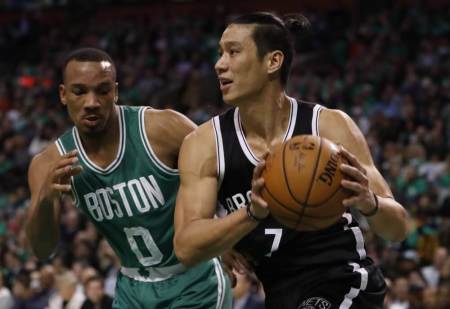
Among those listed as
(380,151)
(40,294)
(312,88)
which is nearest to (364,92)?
(312,88)

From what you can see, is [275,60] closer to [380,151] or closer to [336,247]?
[336,247]

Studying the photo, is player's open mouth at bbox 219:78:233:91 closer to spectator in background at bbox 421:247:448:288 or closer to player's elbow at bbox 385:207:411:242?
player's elbow at bbox 385:207:411:242

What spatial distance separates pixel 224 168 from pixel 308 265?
58 centimetres

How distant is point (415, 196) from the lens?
11.8 m

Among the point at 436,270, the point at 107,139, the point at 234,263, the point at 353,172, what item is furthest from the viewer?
the point at 436,270

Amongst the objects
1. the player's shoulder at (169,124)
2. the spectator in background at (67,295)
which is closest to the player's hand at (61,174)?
the player's shoulder at (169,124)

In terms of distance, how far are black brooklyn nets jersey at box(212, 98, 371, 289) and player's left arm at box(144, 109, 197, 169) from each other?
1.97ft

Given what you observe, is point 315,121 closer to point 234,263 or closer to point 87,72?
point 234,263

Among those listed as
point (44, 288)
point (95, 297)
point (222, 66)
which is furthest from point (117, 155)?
point (44, 288)

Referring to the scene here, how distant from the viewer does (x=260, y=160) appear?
442 centimetres

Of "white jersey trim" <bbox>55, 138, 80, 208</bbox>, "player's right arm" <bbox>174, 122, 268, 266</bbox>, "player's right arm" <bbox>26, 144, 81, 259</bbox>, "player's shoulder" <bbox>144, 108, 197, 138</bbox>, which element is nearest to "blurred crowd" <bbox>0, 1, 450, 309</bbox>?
"player's shoulder" <bbox>144, 108, 197, 138</bbox>

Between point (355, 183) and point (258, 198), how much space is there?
14.9 inches

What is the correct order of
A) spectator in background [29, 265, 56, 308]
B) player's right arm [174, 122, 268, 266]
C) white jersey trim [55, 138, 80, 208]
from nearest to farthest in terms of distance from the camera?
player's right arm [174, 122, 268, 266]
white jersey trim [55, 138, 80, 208]
spectator in background [29, 265, 56, 308]

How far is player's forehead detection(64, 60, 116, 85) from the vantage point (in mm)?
5105
